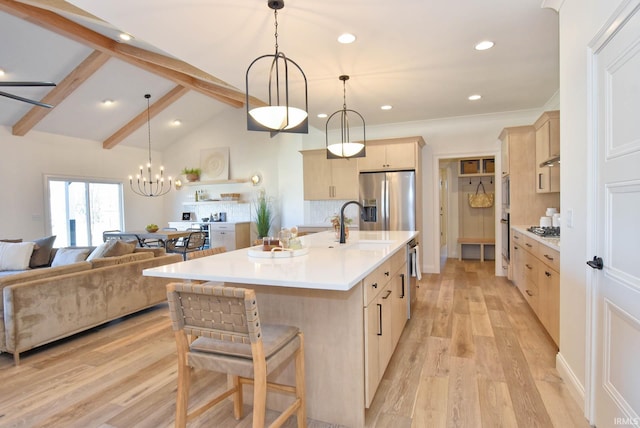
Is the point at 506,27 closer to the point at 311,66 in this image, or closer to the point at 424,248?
the point at 311,66

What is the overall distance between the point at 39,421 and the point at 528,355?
3362mm

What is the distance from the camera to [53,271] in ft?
10.3

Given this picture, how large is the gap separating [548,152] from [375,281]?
3.15 metres

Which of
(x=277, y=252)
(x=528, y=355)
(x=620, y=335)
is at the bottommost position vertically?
(x=528, y=355)

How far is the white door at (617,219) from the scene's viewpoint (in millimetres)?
1463

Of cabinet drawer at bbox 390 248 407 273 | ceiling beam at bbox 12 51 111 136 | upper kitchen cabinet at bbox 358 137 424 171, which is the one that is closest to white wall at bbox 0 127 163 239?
ceiling beam at bbox 12 51 111 136

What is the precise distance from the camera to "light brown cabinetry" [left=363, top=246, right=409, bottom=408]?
193 cm

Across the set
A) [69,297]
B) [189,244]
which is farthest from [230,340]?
[189,244]

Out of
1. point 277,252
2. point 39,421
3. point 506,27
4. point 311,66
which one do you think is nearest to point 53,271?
point 39,421

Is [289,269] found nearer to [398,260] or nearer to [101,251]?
[398,260]

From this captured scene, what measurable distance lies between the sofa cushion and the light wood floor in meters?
0.66

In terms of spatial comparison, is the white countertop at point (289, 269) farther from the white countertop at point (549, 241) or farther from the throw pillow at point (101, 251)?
the throw pillow at point (101, 251)

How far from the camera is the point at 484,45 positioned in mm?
3096

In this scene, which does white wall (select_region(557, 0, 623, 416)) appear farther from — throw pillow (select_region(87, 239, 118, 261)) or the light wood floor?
throw pillow (select_region(87, 239, 118, 261))
